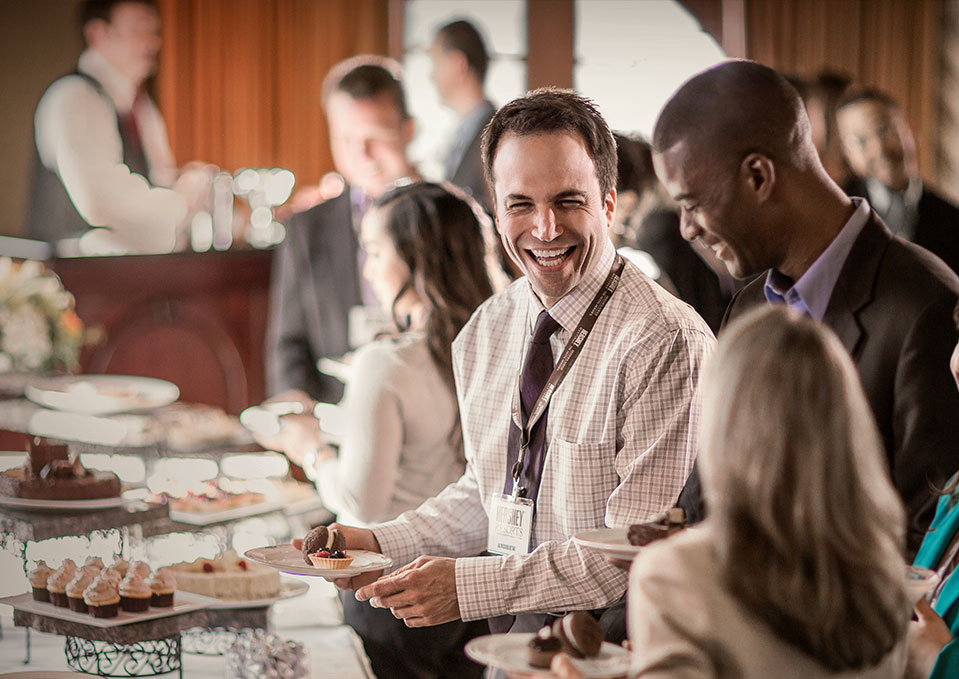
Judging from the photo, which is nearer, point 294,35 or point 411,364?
point 411,364

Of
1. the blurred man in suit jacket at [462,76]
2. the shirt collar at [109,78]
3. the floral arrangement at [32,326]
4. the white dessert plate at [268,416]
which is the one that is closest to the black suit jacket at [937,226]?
the blurred man in suit jacket at [462,76]

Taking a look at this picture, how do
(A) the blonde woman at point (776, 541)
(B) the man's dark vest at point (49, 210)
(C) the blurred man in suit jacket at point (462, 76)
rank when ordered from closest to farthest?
(A) the blonde woman at point (776, 541)
(B) the man's dark vest at point (49, 210)
(C) the blurred man in suit jacket at point (462, 76)

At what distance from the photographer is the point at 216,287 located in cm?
575

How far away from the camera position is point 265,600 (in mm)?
2525

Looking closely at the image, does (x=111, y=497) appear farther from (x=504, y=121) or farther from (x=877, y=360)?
(x=877, y=360)

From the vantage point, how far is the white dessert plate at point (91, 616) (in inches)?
83.0

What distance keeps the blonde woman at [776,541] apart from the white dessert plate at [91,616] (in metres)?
1.29

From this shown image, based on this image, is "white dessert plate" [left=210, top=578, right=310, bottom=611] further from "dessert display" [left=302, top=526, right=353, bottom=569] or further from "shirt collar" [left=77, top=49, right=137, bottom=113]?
"shirt collar" [left=77, top=49, right=137, bottom=113]

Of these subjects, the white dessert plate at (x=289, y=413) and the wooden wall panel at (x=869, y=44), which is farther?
the wooden wall panel at (x=869, y=44)

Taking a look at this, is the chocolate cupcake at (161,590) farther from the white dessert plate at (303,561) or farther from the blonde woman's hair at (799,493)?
the blonde woman's hair at (799,493)

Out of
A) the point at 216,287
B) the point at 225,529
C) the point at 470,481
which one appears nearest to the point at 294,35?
the point at 216,287

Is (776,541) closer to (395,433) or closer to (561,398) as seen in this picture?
(561,398)

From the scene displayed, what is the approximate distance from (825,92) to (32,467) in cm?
544

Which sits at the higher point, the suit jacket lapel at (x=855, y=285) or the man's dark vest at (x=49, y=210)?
the man's dark vest at (x=49, y=210)
